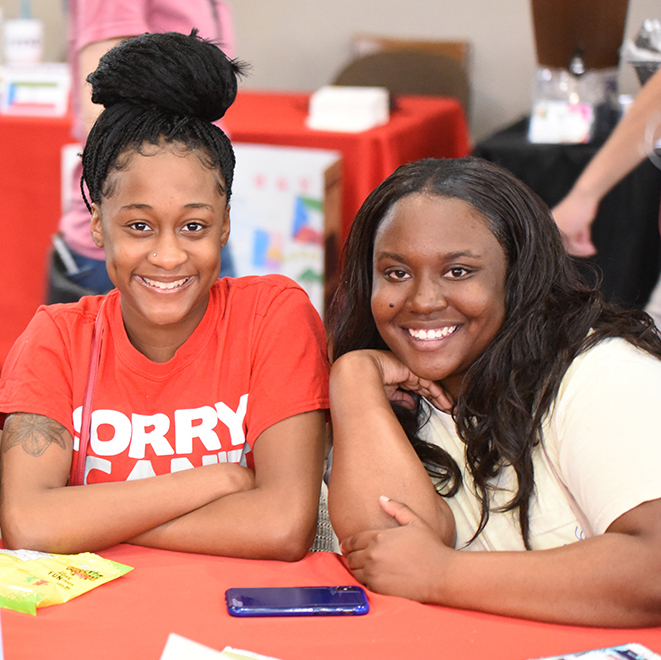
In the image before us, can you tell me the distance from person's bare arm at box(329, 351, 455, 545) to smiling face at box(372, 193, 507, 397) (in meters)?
0.10

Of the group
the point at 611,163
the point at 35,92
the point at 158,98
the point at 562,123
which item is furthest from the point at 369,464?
the point at 35,92

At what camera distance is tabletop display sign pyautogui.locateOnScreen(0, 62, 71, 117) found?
3.13 meters

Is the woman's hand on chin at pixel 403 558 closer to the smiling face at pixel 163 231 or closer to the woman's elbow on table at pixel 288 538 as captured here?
the woman's elbow on table at pixel 288 538

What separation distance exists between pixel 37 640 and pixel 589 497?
674mm

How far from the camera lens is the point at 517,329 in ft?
4.16

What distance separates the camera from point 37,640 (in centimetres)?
93

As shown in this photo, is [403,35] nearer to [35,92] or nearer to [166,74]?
[35,92]

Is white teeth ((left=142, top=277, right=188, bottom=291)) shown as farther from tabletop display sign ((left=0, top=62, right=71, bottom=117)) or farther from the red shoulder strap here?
tabletop display sign ((left=0, top=62, right=71, bottom=117))

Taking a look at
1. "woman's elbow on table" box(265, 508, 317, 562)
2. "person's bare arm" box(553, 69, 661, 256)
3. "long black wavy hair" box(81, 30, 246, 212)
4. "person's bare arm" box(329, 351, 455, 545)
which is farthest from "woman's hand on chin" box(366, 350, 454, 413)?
"person's bare arm" box(553, 69, 661, 256)

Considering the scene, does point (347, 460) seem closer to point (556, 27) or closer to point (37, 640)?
point (37, 640)

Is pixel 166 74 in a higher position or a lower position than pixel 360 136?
higher

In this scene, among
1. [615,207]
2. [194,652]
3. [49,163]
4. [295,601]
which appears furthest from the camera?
[49,163]

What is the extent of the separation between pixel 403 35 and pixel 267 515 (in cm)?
418

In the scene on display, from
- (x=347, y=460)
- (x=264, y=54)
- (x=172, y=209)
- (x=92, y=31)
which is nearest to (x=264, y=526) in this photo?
(x=347, y=460)
